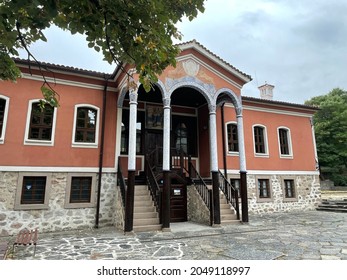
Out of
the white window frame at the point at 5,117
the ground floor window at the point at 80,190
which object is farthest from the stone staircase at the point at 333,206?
the white window frame at the point at 5,117

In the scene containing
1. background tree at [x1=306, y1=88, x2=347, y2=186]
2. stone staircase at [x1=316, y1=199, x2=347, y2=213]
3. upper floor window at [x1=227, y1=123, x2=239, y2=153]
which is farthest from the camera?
background tree at [x1=306, y1=88, x2=347, y2=186]

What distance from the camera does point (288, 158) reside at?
13.0 m

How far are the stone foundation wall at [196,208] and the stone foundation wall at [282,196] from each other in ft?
11.7

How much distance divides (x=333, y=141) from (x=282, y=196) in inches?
823

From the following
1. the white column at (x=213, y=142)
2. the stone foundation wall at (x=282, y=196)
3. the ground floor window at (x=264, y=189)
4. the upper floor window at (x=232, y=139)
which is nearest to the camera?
the white column at (x=213, y=142)

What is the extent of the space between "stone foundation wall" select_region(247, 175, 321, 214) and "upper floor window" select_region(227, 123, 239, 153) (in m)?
1.64

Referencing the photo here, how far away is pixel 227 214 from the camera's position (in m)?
9.09

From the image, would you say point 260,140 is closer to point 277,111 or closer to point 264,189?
point 277,111

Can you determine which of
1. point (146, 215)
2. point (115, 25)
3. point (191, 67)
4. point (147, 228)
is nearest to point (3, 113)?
point (146, 215)

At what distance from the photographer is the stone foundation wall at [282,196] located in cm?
1167

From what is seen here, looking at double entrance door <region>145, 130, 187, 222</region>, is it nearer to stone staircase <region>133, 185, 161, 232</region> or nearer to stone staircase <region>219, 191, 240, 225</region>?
stone staircase <region>133, 185, 161, 232</region>

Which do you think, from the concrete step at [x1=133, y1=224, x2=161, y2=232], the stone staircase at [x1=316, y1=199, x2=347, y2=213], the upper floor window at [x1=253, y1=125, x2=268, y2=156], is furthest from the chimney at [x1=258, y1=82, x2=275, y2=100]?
the concrete step at [x1=133, y1=224, x2=161, y2=232]

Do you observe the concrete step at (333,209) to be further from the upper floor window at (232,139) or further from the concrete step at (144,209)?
the concrete step at (144,209)

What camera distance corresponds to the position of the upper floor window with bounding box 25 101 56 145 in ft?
27.5
